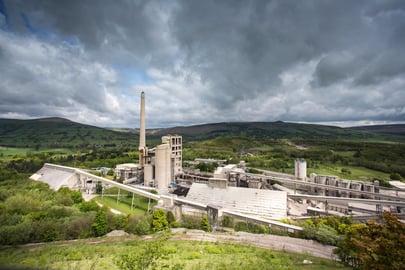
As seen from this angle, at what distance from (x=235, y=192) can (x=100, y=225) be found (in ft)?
84.5

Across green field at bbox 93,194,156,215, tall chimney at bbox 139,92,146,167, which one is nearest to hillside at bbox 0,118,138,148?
tall chimney at bbox 139,92,146,167

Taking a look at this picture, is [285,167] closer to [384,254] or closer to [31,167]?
[384,254]

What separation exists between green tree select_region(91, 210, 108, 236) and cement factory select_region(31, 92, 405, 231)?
11.2 metres

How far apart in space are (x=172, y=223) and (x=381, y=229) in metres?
26.1

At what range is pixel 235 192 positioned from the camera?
134 feet

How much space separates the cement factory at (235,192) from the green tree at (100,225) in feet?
36.9

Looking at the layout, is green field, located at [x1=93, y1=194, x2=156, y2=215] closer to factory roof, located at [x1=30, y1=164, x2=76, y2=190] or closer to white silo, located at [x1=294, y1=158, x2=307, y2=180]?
factory roof, located at [x1=30, y1=164, x2=76, y2=190]

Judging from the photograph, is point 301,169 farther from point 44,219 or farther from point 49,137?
point 49,137

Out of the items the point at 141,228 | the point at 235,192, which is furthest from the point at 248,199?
the point at 141,228

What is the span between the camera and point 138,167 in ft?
198

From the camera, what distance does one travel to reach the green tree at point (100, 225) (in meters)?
25.7

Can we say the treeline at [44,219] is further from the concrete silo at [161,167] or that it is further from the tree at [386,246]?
the tree at [386,246]

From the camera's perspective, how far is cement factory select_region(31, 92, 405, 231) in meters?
35.9

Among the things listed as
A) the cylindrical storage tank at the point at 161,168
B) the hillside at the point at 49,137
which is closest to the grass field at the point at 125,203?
the cylindrical storage tank at the point at 161,168
